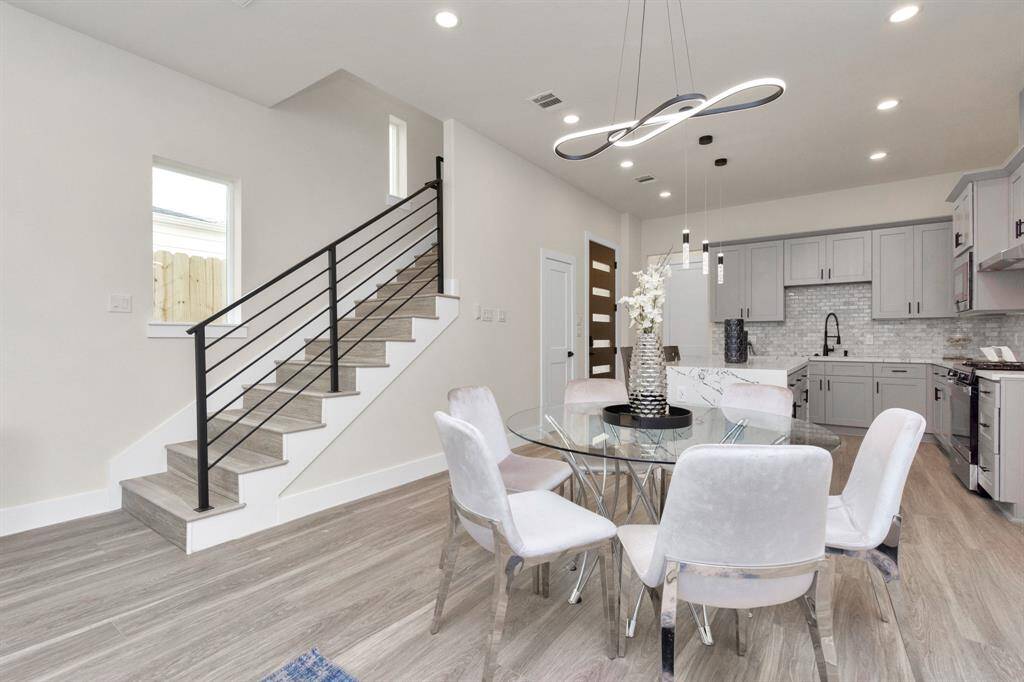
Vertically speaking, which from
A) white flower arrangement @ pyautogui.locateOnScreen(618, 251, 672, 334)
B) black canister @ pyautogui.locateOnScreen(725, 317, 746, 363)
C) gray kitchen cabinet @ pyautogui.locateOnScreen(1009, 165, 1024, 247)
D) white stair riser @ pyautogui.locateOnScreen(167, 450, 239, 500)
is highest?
gray kitchen cabinet @ pyautogui.locateOnScreen(1009, 165, 1024, 247)

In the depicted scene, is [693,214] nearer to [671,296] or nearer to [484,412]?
[671,296]

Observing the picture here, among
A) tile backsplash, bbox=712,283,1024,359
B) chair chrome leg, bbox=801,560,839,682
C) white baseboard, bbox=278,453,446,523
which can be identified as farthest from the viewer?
tile backsplash, bbox=712,283,1024,359

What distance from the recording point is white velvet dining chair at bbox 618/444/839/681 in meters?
1.16

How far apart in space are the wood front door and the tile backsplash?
1498mm

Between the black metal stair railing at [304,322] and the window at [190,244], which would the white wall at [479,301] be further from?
the window at [190,244]

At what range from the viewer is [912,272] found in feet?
18.3

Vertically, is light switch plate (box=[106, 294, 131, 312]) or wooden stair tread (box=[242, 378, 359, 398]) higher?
light switch plate (box=[106, 294, 131, 312])

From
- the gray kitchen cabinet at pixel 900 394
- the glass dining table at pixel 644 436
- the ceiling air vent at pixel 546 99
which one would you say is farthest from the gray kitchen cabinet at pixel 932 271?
the ceiling air vent at pixel 546 99

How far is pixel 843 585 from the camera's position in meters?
2.26

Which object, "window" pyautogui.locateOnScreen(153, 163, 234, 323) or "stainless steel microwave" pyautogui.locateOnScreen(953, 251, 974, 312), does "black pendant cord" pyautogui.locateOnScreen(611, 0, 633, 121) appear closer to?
"window" pyautogui.locateOnScreen(153, 163, 234, 323)

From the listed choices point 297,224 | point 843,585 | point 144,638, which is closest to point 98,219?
point 297,224

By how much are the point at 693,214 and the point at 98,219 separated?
21.5 ft

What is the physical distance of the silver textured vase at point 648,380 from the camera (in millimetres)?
2326

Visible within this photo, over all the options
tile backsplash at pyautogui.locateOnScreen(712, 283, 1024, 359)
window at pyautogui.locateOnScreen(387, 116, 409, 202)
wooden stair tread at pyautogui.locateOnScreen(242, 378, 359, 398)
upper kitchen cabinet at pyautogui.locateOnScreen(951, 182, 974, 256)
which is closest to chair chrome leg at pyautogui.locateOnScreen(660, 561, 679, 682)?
wooden stair tread at pyautogui.locateOnScreen(242, 378, 359, 398)
